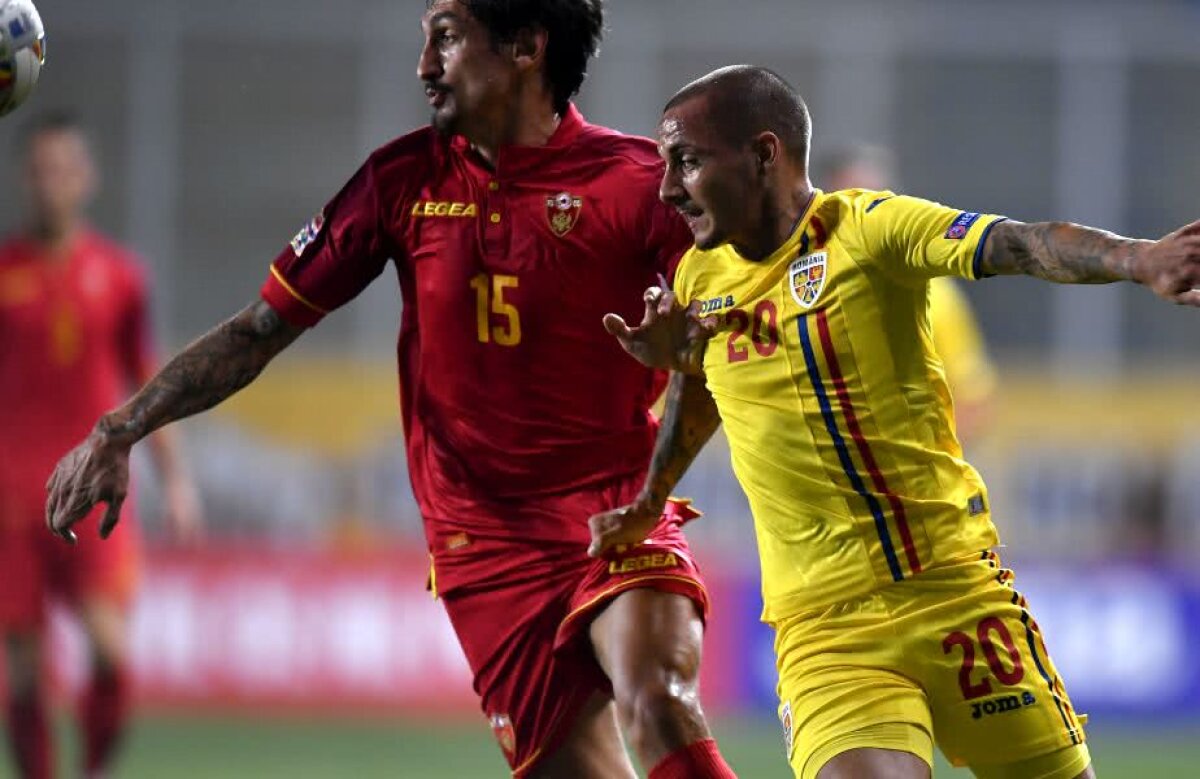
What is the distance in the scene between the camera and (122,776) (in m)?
9.04

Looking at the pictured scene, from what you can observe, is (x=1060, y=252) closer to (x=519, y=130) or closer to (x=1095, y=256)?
(x=1095, y=256)

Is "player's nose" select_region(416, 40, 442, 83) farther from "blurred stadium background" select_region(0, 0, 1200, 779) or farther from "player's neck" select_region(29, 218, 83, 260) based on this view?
"blurred stadium background" select_region(0, 0, 1200, 779)

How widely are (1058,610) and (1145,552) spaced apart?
1837 mm

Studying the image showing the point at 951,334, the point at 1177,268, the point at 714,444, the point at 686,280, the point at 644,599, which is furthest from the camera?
the point at 714,444

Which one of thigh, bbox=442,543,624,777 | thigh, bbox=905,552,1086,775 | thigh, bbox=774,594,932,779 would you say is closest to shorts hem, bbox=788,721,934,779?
thigh, bbox=774,594,932,779

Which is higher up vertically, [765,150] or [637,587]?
[765,150]

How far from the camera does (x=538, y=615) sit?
4.84 metres

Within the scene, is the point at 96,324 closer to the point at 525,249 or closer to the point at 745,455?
the point at 525,249

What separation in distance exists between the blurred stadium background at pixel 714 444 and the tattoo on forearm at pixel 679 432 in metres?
5.67

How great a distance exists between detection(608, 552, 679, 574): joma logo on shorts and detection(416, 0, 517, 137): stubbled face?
1129mm

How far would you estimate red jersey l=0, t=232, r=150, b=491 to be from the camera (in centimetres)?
820

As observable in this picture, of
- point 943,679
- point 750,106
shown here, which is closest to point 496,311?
point 750,106

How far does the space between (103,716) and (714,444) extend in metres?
6.04

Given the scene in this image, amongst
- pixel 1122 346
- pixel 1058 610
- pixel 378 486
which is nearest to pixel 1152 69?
pixel 1122 346
